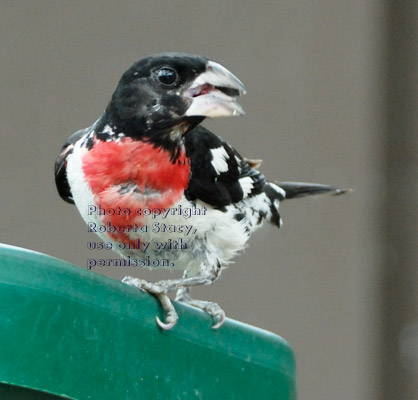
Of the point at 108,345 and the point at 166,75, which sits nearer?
the point at 108,345

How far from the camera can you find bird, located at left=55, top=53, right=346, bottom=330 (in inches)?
73.6

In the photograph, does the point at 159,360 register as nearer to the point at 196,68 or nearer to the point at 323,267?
the point at 196,68

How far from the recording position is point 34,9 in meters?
2.93

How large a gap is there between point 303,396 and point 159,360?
1.91m

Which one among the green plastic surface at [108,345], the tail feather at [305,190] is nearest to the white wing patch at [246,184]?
the tail feather at [305,190]

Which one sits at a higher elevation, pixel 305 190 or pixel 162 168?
pixel 162 168

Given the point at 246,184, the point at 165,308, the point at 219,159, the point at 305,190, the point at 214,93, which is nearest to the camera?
the point at 165,308

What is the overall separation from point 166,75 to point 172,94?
1.5 inches

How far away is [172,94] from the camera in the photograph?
188cm

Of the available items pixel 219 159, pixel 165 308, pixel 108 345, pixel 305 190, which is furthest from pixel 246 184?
pixel 108 345

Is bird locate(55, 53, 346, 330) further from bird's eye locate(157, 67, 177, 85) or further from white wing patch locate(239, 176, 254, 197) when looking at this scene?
white wing patch locate(239, 176, 254, 197)

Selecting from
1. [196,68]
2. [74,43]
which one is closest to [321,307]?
[74,43]

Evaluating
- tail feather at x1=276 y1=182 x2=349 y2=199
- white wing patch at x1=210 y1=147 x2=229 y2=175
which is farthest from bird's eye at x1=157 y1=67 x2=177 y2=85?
tail feather at x1=276 y1=182 x2=349 y2=199

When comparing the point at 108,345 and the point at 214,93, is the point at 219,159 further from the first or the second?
the point at 108,345
